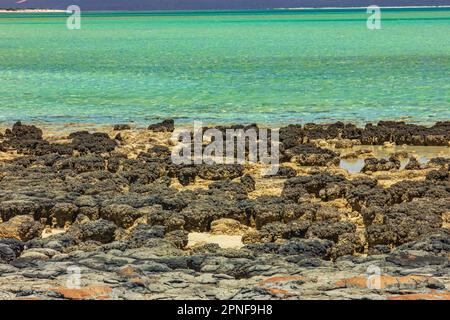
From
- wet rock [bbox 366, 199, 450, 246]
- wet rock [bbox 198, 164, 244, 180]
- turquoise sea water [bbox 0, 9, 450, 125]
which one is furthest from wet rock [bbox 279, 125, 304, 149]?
wet rock [bbox 366, 199, 450, 246]

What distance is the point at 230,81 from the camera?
99.1ft

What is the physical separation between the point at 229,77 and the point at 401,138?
16.7 meters

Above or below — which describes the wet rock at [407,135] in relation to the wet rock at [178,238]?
above

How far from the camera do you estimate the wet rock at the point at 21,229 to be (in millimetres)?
9336

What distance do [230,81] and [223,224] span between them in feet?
68.1

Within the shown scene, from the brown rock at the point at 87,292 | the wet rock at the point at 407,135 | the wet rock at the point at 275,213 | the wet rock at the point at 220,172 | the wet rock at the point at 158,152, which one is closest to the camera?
the brown rock at the point at 87,292

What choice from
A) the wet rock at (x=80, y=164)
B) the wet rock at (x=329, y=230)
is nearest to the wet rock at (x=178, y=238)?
the wet rock at (x=329, y=230)

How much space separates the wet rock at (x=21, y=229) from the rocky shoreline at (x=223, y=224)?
1cm

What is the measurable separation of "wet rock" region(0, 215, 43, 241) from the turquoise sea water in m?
10.5

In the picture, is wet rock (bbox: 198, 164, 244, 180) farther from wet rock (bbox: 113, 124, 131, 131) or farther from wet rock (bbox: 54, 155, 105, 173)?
wet rock (bbox: 113, 124, 131, 131)

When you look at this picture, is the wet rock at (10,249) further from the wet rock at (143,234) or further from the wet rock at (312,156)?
the wet rock at (312,156)

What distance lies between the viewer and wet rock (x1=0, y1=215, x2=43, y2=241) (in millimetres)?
9336

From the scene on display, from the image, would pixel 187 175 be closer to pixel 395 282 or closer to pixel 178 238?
pixel 178 238

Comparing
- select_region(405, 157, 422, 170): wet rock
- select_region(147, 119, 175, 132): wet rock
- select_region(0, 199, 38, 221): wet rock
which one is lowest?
select_region(0, 199, 38, 221): wet rock
